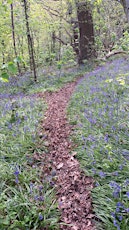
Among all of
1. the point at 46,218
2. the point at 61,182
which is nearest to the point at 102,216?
the point at 46,218

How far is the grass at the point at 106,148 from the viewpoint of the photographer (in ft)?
8.45

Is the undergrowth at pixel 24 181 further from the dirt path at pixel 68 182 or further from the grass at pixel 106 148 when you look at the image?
the grass at pixel 106 148

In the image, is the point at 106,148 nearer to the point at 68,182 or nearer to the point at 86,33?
the point at 68,182

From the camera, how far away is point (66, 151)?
421 centimetres

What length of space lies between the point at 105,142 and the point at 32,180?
152 cm

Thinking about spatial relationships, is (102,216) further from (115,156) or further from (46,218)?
(115,156)

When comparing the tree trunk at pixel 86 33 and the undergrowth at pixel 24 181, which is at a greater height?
the tree trunk at pixel 86 33

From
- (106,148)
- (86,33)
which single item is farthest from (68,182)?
(86,33)

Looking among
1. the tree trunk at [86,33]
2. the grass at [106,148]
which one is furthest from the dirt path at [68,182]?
the tree trunk at [86,33]

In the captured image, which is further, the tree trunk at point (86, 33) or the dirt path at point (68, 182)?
the tree trunk at point (86, 33)

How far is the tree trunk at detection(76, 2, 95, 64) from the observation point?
13.7 metres

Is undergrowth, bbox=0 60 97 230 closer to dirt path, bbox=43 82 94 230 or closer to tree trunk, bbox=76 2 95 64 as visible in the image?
dirt path, bbox=43 82 94 230

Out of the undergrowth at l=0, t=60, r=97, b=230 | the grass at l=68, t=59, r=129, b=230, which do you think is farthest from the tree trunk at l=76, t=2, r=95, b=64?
the undergrowth at l=0, t=60, r=97, b=230

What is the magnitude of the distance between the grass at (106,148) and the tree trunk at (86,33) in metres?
8.08
